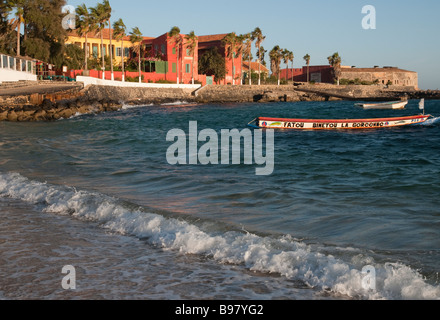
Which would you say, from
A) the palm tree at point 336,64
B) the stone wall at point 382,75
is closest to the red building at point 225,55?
the palm tree at point 336,64

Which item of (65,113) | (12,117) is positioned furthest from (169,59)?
(12,117)

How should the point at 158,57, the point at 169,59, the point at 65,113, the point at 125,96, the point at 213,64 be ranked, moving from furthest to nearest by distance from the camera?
the point at 213,64
the point at 169,59
the point at 158,57
the point at 125,96
the point at 65,113

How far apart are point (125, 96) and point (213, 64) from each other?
87.3 feet

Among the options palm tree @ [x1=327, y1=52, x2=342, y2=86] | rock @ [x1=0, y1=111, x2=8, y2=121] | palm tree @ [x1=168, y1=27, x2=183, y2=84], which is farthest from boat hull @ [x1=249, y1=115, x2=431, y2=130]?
palm tree @ [x1=327, y1=52, x2=342, y2=86]

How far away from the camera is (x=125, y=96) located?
65500 mm

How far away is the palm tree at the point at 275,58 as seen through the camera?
11538cm

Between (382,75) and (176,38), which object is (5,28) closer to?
(176,38)

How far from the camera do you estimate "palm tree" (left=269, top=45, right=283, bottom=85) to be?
115375 mm

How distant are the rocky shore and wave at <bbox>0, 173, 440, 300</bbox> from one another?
1237 inches

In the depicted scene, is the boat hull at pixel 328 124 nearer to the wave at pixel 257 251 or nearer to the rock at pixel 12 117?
the rock at pixel 12 117
